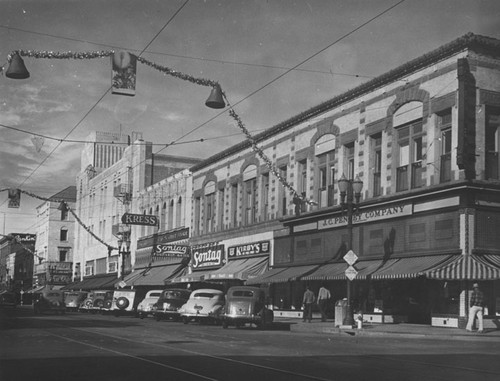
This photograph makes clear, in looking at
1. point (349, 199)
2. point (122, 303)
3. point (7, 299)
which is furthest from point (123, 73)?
point (7, 299)

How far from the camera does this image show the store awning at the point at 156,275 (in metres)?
50.1

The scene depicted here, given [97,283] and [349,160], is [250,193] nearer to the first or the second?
[349,160]

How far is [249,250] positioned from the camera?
1602 inches

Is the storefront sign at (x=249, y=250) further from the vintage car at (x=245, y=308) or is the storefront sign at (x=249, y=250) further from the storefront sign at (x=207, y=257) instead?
the vintage car at (x=245, y=308)

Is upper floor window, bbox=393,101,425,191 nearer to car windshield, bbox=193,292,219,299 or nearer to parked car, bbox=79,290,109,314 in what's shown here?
car windshield, bbox=193,292,219,299

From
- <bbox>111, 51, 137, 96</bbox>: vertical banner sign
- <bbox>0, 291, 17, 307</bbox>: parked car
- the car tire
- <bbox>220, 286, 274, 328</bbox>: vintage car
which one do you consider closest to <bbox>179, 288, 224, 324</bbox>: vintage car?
<bbox>220, 286, 274, 328</bbox>: vintage car

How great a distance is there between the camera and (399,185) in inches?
1141

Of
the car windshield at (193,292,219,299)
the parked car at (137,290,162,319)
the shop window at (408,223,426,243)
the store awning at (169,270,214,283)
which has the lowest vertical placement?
the parked car at (137,290,162,319)

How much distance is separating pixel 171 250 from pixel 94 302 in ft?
19.9

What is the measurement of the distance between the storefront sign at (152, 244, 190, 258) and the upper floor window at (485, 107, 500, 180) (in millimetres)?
26142

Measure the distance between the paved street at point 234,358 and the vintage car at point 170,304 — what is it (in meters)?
12.3

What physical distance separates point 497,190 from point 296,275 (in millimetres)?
10979

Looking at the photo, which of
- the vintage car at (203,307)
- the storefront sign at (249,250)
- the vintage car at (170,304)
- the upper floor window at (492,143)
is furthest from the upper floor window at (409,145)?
the vintage car at (170,304)

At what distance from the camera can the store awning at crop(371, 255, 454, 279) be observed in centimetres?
2503
